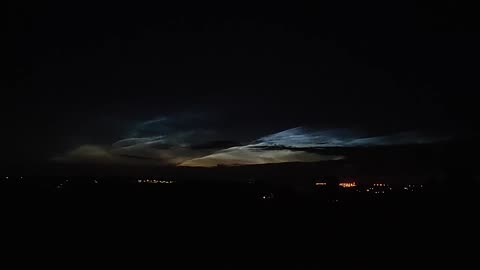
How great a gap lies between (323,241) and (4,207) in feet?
78.7

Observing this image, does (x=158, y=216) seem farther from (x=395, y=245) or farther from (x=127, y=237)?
(x=395, y=245)

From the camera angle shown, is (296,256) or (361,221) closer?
(296,256)

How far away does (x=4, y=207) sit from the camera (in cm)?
3081

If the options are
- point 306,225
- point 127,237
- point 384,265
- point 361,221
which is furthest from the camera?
point 361,221

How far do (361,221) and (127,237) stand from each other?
1674 cm

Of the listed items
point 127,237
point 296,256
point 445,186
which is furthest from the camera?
point 445,186

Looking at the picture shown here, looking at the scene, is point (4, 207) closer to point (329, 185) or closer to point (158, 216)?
point (158, 216)

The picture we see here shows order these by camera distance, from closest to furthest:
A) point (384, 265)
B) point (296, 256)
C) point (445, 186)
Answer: point (384, 265) < point (296, 256) < point (445, 186)

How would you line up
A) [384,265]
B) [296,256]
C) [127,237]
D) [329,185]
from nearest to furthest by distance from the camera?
1. [384,265]
2. [296,256]
3. [127,237]
4. [329,185]

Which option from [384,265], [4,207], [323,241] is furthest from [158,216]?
[384,265]

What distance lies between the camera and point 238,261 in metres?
15.4

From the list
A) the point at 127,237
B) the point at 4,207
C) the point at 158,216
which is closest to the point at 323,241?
the point at 127,237

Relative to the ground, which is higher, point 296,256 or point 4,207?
point 4,207

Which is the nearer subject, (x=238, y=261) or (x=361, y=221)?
(x=238, y=261)
